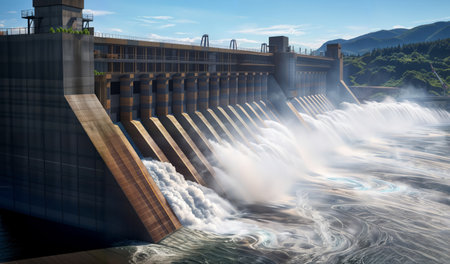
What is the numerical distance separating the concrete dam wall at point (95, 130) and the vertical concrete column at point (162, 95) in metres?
0.09

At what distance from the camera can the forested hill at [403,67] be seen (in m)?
136

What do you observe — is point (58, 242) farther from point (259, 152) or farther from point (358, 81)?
point (358, 81)

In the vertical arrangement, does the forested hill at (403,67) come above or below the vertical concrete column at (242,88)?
above

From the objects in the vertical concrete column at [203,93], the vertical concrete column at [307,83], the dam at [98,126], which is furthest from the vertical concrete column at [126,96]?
the vertical concrete column at [307,83]

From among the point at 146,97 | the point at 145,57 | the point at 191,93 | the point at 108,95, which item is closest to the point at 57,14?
the point at 108,95

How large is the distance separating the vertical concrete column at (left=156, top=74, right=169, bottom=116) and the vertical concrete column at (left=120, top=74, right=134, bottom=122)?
425cm

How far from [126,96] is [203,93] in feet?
40.9

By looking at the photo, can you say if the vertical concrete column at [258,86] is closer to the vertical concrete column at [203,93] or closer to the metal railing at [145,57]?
the metal railing at [145,57]

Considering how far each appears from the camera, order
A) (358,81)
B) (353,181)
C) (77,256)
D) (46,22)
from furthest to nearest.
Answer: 1. (358,81)
2. (353,181)
3. (46,22)
4. (77,256)

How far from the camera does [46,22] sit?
31.7 m

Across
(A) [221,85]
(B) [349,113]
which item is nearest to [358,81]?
(B) [349,113]

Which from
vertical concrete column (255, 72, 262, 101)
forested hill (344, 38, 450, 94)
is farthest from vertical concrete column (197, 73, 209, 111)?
forested hill (344, 38, 450, 94)

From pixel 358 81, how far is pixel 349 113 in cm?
7831

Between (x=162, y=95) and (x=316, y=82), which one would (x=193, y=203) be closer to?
(x=162, y=95)
